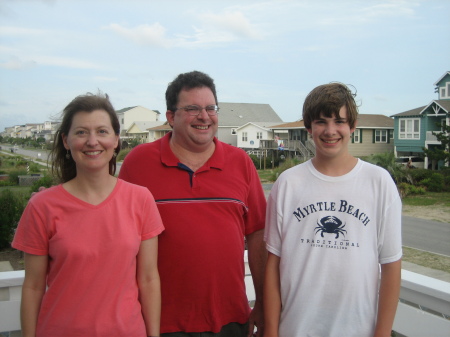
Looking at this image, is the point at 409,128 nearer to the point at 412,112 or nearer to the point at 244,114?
the point at 412,112

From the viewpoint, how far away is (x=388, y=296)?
2.18m

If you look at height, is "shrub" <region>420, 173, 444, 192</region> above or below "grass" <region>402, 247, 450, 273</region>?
above

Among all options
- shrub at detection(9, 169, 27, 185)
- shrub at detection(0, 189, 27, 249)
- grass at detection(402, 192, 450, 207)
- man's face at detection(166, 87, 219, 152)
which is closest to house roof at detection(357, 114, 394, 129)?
grass at detection(402, 192, 450, 207)

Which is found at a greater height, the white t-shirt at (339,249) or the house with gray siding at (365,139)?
the house with gray siding at (365,139)

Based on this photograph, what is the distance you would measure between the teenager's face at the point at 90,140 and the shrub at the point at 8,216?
11319 mm

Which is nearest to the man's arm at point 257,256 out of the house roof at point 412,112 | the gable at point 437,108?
the gable at point 437,108

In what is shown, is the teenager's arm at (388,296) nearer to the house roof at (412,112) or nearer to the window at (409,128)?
the house roof at (412,112)

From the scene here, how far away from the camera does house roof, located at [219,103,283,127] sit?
199ft

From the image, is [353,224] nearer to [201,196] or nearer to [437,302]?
[437,302]

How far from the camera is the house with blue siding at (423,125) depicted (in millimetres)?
35250

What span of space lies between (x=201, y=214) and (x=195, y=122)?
0.60 m

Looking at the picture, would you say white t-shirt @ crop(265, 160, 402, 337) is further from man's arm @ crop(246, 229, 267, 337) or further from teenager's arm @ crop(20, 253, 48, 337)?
teenager's arm @ crop(20, 253, 48, 337)

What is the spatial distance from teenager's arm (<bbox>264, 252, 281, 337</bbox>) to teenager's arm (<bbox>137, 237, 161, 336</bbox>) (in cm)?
61

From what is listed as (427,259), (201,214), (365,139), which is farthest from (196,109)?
(365,139)
